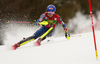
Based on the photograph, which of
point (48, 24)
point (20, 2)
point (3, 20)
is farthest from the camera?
point (20, 2)

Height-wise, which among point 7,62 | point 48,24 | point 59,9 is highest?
point 59,9

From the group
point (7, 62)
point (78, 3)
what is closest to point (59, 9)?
point (78, 3)

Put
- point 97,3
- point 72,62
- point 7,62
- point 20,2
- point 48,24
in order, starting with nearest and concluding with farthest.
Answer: point 72,62 < point 7,62 < point 48,24 < point 20,2 < point 97,3

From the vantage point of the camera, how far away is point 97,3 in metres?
12.2

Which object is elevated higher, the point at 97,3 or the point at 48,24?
the point at 97,3

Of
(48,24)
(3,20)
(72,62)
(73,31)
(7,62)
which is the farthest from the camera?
(73,31)

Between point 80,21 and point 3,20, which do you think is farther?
point 80,21

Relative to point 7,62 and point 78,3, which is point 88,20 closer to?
point 78,3

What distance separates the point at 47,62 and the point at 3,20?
7.52 meters

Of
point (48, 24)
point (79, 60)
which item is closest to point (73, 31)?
point (48, 24)

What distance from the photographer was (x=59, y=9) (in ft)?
36.3

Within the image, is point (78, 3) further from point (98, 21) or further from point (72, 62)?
point (72, 62)

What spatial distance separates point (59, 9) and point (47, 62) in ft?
28.4

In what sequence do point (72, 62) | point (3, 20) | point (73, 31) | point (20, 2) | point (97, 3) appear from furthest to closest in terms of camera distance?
point (73, 31)
point (97, 3)
point (20, 2)
point (3, 20)
point (72, 62)
